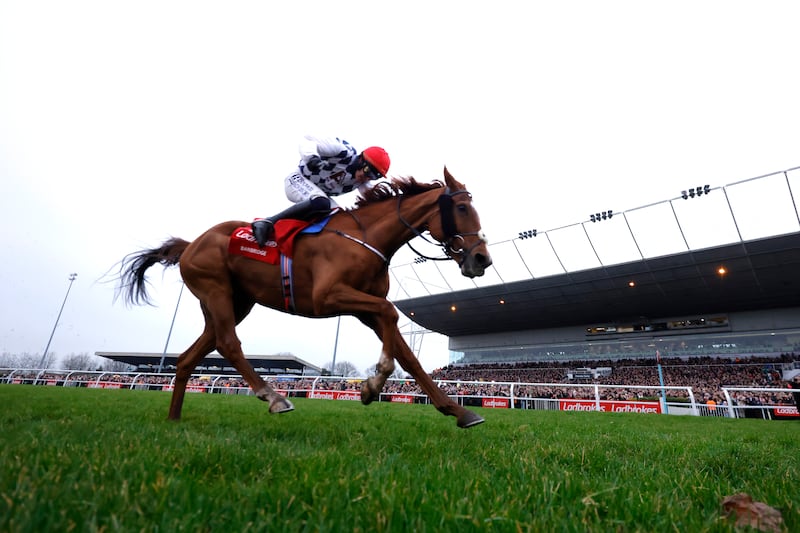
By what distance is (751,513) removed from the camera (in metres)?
1.75

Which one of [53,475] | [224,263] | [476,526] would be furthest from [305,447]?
[224,263]

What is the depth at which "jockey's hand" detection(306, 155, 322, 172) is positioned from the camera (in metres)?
5.03

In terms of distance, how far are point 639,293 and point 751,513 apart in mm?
39610

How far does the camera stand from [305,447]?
2.81 m

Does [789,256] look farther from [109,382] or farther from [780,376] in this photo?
[109,382]

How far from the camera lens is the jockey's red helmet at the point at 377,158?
5.12m

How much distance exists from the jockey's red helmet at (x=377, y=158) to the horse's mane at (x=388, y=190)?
18 centimetres

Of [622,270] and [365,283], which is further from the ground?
[622,270]

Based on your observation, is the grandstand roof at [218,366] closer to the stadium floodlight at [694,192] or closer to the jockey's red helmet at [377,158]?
the stadium floodlight at [694,192]

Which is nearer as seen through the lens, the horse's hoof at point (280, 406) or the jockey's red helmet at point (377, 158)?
the horse's hoof at point (280, 406)

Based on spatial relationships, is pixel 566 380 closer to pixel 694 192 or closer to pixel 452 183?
pixel 694 192

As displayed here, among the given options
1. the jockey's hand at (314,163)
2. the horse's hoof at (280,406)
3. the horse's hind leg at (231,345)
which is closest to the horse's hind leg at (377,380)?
the horse's hoof at (280,406)

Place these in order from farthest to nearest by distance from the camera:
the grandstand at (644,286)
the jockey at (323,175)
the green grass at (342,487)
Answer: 1. the grandstand at (644,286)
2. the jockey at (323,175)
3. the green grass at (342,487)

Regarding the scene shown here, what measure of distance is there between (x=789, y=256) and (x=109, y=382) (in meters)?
44.5
